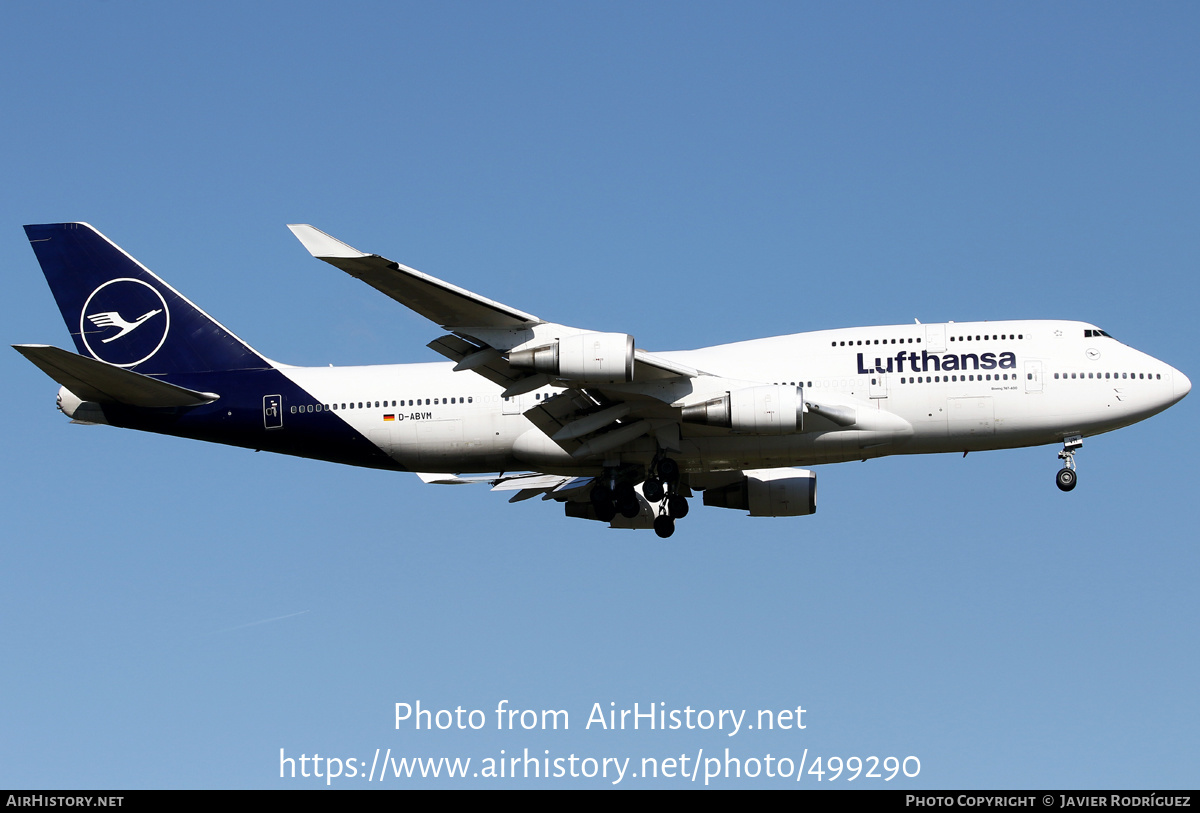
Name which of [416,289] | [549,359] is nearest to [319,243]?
[416,289]

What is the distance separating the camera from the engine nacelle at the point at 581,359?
99.6ft

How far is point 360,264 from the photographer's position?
28312 mm

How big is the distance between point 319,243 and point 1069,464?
20033mm

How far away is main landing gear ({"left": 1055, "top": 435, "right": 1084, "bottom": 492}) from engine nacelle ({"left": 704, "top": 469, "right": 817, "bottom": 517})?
728 centimetres

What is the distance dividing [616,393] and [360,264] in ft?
25.6

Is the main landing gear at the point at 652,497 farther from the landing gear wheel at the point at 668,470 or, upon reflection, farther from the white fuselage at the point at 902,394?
the white fuselage at the point at 902,394

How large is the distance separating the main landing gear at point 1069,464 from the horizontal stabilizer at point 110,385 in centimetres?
2289

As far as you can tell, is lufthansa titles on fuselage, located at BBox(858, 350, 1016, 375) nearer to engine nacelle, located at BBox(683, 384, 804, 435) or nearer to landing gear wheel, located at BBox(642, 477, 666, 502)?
engine nacelle, located at BBox(683, 384, 804, 435)

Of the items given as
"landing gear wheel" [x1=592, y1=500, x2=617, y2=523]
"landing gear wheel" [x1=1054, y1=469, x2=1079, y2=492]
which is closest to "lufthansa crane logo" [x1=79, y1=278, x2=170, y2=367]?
"landing gear wheel" [x1=592, y1=500, x2=617, y2=523]

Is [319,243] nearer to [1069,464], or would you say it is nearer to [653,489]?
[653,489]

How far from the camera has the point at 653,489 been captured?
34406 millimetres
